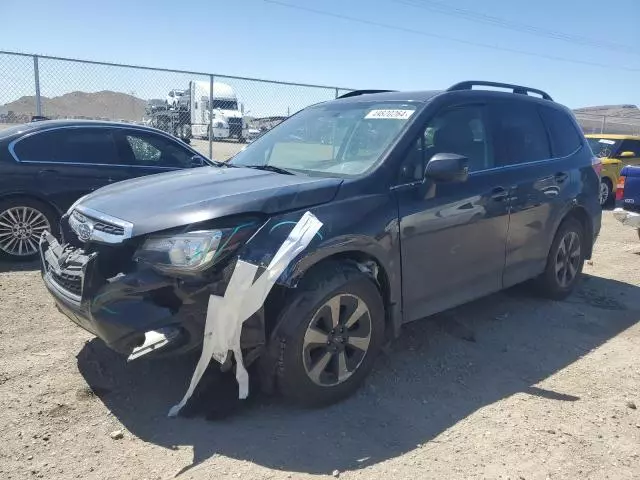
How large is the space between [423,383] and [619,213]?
488cm

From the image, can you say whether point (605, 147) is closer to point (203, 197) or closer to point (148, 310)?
point (203, 197)

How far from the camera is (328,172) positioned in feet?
12.2

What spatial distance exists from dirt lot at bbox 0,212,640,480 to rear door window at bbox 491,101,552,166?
152 cm

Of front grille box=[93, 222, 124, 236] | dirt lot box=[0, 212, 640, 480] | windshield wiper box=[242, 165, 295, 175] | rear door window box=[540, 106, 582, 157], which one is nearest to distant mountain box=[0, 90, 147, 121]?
dirt lot box=[0, 212, 640, 480]

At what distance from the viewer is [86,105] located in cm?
1425

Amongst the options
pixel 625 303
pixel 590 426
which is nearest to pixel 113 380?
pixel 590 426

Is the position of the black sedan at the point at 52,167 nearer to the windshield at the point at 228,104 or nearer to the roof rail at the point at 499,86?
the roof rail at the point at 499,86

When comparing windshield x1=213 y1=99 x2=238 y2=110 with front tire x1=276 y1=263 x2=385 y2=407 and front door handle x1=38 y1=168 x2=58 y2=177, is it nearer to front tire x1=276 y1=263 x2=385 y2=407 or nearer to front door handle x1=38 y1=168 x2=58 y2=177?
front door handle x1=38 y1=168 x2=58 y2=177

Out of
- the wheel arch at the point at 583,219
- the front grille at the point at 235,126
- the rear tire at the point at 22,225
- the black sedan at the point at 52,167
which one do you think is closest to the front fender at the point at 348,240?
the wheel arch at the point at 583,219

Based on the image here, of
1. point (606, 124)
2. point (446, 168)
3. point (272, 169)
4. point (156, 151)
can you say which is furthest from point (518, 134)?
point (606, 124)

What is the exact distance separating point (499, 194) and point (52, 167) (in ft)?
16.3

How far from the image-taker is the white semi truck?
40.5ft

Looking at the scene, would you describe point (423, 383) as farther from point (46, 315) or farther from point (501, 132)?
point (46, 315)

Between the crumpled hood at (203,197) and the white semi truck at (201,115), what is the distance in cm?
817
